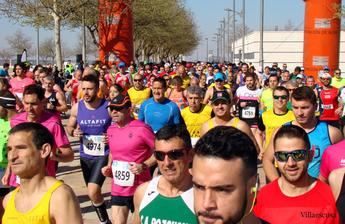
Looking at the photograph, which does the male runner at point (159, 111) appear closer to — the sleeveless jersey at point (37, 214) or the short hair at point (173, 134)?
the short hair at point (173, 134)

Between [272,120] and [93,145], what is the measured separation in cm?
233

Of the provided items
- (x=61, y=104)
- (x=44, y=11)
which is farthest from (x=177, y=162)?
(x=44, y=11)

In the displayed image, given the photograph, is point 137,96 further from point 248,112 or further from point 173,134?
point 173,134

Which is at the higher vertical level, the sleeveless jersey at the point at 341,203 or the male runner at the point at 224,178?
the male runner at the point at 224,178

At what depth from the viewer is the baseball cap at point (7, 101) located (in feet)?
19.9

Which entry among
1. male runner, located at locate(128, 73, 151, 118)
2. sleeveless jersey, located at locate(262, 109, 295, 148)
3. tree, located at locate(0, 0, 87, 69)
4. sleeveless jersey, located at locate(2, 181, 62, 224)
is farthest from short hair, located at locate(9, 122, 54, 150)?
tree, located at locate(0, 0, 87, 69)

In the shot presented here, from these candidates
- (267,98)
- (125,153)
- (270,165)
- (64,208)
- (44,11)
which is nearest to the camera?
(64,208)

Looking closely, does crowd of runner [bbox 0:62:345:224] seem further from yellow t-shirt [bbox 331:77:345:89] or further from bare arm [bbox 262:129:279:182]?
yellow t-shirt [bbox 331:77:345:89]

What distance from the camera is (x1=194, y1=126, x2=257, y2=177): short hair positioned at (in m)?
1.97

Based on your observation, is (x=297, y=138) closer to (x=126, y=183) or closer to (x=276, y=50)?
(x=126, y=183)

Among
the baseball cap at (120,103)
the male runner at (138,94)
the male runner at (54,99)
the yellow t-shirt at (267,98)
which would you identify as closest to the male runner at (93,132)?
the baseball cap at (120,103)

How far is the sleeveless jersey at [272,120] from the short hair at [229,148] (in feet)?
17.1

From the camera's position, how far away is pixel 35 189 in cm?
331

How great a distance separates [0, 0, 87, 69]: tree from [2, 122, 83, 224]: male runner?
20.2 meters
